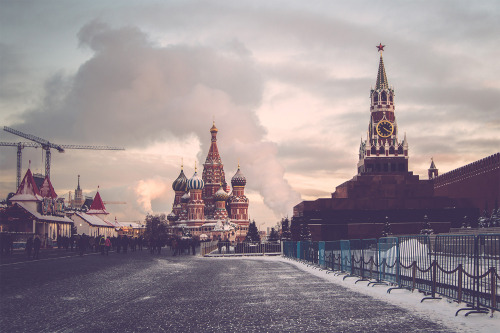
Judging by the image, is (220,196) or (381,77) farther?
(220,196)

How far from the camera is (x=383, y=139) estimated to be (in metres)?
89.2

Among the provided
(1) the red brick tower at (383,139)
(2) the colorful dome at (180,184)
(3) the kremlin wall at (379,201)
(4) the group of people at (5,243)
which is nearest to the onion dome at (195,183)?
(2) the colorful dome at (180,184)

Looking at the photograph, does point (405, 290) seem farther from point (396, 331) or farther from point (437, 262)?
point (396, 331)

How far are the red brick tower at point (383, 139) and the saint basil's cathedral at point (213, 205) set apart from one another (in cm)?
3899

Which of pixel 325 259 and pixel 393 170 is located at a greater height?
pixel 393 170

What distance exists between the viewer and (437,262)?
1251 centimetres

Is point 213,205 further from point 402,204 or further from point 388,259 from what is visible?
point 388,259

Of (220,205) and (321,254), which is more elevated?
(220,205)

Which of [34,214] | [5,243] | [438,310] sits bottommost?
[5,243]

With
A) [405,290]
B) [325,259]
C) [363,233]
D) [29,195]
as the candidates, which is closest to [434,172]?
[363,233]

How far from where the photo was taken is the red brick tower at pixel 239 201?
127125 mm

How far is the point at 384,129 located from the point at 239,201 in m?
45.7

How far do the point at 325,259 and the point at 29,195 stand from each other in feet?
154

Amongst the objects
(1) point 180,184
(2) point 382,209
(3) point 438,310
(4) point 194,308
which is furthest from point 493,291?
(1) point 180,184
